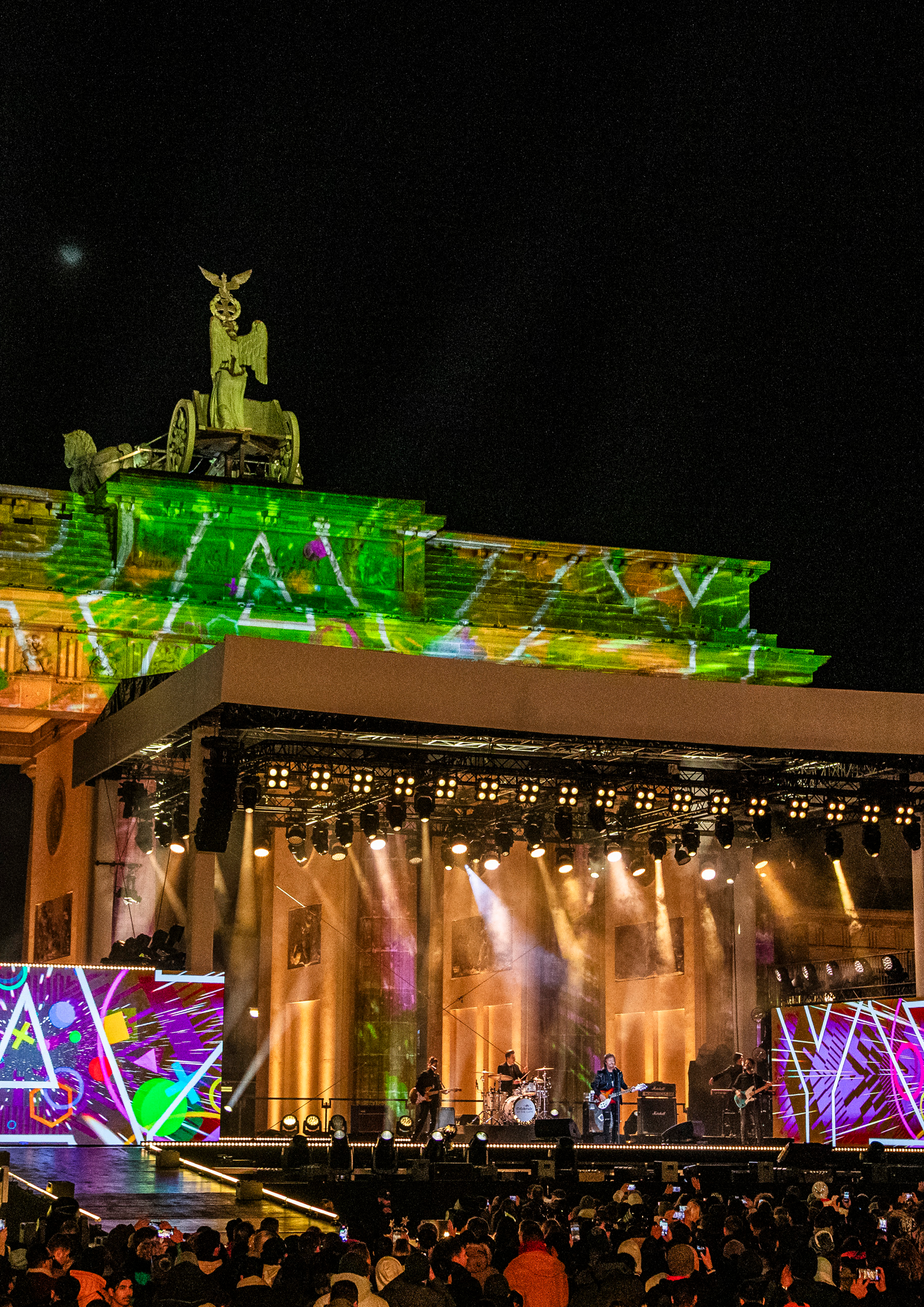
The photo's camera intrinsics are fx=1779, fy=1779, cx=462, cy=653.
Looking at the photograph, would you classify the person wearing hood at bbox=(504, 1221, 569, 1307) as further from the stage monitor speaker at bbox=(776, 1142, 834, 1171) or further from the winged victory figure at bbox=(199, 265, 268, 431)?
the winged victory figure at bbox=(199, 265, 268, 431)

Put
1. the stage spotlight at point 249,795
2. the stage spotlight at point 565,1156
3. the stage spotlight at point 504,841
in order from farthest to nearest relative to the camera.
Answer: the stage spotlight at point 504,841, the stage spotlight at point 249,795, the stage spotlight at point 565,1156

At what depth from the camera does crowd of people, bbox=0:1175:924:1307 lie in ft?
26.6

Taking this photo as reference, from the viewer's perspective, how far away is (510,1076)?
28344mm

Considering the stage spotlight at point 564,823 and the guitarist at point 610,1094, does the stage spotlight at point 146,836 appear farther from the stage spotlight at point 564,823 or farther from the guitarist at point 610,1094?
the guitarist at point 610,1094

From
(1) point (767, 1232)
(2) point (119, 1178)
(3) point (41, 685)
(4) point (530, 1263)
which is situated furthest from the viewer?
(3) point (41, 685)

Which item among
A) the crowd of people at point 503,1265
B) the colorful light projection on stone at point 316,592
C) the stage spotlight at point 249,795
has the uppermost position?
the colorful light projection on stone at point 316,592

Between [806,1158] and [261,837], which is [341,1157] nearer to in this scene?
[806,1158]

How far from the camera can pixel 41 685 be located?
28.8 metres

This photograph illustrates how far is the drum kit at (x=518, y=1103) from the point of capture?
28.2 meters

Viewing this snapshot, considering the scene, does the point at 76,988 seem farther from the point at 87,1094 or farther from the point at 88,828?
the point at 88,828

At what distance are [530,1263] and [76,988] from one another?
1541 cm

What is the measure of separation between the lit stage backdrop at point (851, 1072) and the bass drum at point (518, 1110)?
153 inches

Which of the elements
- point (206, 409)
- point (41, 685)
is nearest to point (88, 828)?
point (41, 685)

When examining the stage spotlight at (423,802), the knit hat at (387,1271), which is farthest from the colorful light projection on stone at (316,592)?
the knit hat at (387,1271)
